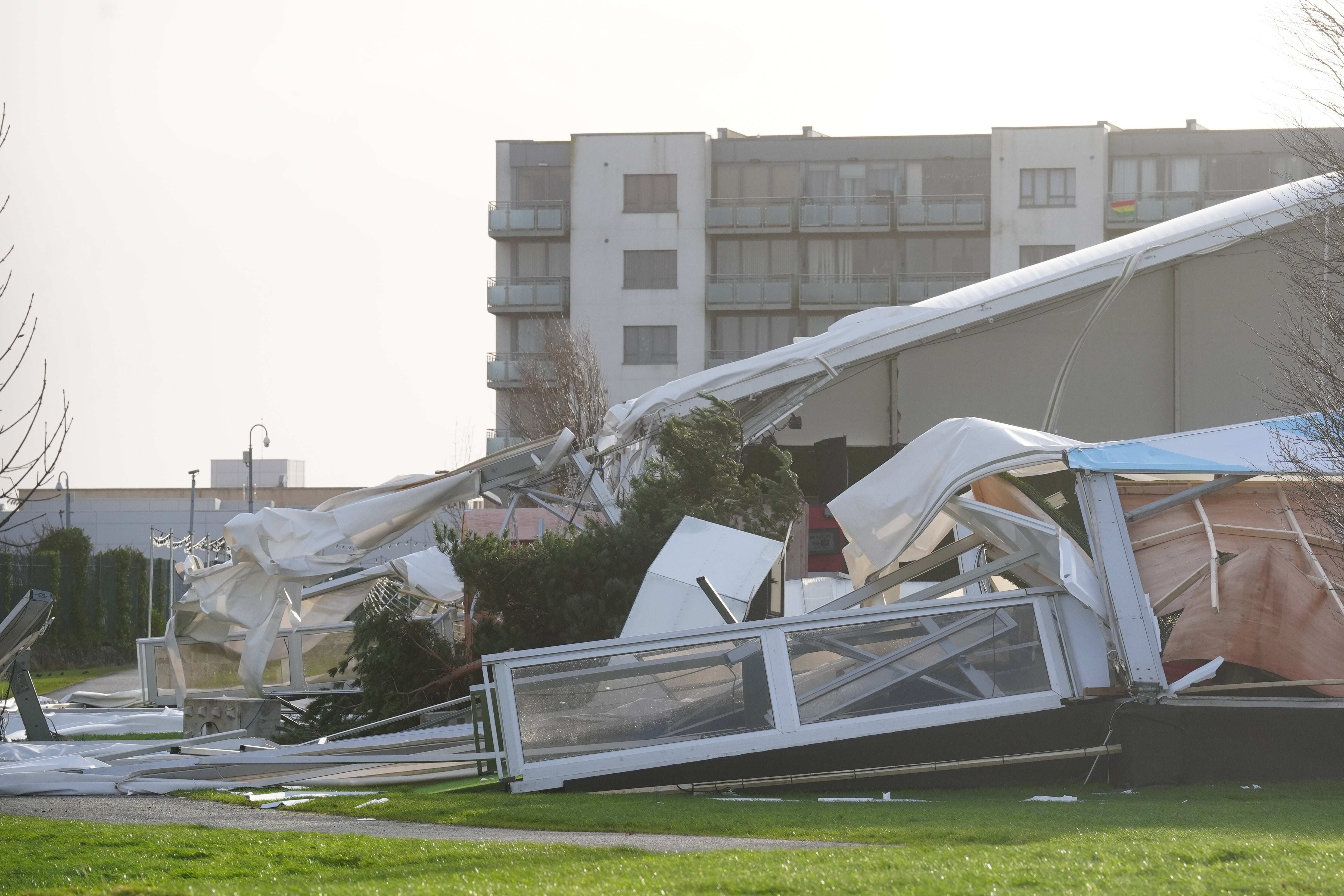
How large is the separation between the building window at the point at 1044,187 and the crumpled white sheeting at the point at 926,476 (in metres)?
40.4

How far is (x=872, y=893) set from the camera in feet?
19.2

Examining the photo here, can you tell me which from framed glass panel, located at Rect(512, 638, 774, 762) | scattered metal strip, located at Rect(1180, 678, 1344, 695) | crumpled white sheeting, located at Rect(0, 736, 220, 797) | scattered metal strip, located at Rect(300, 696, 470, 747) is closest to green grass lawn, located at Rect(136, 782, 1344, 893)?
framed glass panel, located at Rect(512, 638, 774, 762)

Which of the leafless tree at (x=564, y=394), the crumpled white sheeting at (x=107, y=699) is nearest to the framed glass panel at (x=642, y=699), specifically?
the crumpled white sheeting at (x=107, y=699)

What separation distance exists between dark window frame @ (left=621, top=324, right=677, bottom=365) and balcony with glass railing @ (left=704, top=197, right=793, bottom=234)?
13.0 feet

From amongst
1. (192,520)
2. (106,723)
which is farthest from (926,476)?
(192,520)

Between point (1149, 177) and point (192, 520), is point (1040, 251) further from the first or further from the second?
point (192, 520)

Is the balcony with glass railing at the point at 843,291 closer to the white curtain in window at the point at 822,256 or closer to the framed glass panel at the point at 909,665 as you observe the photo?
the white curtain in window at the point at 822,256

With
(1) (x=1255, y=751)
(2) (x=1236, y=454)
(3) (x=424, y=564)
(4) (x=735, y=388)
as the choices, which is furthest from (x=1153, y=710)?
(3) (x=424, y=564)

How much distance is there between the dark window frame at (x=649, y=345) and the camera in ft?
172

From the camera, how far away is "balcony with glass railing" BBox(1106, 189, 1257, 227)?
168ft

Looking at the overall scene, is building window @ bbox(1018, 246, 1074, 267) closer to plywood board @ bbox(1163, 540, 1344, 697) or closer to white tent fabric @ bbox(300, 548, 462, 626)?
white tent fabric @ bbox(300, 548, 462, 626)

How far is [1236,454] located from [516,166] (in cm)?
4473

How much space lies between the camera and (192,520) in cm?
4369

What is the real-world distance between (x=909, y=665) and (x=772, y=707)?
110 cm
